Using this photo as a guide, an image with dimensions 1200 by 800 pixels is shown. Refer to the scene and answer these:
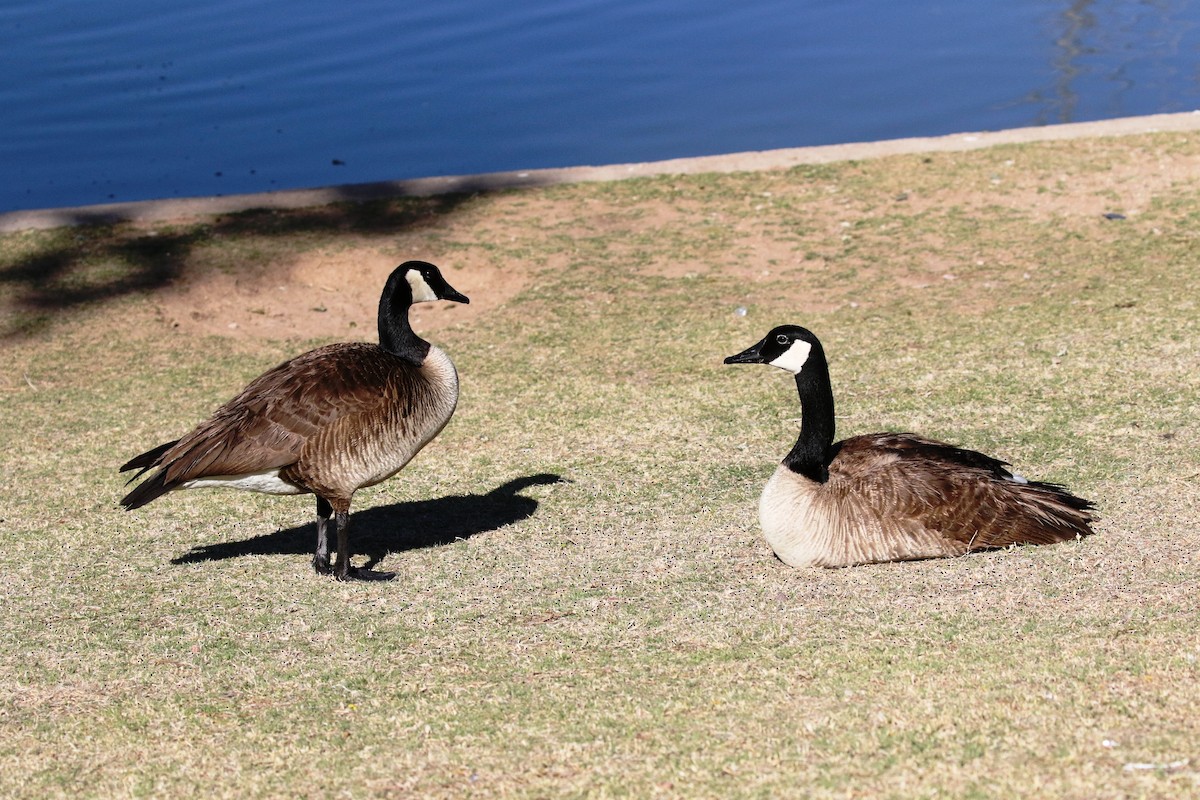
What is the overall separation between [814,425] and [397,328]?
87.6 inches

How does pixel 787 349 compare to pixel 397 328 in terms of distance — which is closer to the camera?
pixel 787 349

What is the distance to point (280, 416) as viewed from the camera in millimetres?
6242

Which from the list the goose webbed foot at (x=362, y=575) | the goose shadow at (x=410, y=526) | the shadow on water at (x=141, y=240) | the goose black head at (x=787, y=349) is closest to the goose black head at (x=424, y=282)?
the goose shadow at (x=410, y=526)

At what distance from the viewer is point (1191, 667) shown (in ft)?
15.3

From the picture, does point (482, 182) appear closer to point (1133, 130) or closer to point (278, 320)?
point (278, 320)

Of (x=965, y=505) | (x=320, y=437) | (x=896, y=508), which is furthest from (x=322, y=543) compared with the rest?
(x=965, y=505)

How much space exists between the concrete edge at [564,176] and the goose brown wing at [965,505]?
288 inches

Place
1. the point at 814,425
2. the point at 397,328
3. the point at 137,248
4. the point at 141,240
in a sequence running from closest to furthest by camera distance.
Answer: the point at 814,425 < the point at 397,328 < the point at 137,248 < the point at 141,240

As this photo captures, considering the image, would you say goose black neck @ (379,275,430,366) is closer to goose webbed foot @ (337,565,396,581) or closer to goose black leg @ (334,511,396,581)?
goose black leg @ (334,511,396,581)

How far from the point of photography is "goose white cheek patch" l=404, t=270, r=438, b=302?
23.2ft

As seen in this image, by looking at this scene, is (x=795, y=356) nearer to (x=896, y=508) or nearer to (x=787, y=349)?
(x=787, y=349)

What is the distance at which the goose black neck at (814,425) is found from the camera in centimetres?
620

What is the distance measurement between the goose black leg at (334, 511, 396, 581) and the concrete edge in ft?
23.3

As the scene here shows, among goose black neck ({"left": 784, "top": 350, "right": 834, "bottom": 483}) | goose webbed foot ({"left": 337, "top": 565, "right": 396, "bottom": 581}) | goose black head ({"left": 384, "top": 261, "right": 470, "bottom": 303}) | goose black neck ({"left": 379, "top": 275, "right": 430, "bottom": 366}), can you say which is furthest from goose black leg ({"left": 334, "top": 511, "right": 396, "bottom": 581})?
goose black neck ({"left": 784, "top": 350, "right": 834, "bottom": 483})
